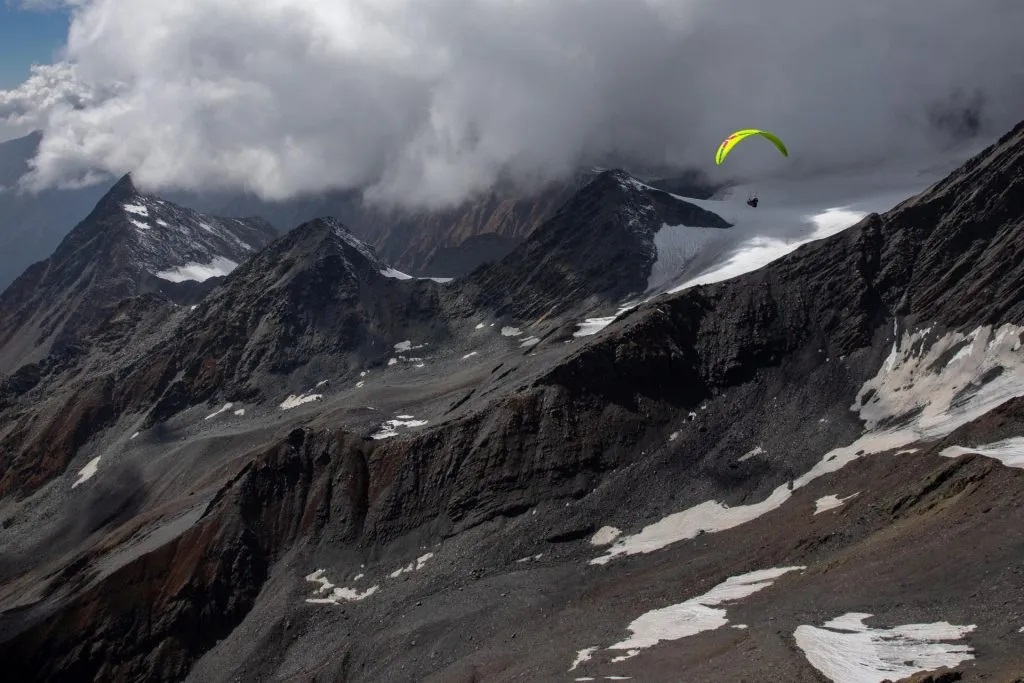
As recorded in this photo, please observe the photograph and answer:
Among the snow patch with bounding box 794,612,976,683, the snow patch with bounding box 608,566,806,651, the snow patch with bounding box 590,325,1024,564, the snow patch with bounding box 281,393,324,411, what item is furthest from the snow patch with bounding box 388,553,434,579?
the snow patch with bounding box 281,393,324,411

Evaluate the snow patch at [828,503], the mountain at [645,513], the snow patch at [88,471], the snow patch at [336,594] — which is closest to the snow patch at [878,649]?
the mountain at [645,513]

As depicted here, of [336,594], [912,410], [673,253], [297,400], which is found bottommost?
[336,594]

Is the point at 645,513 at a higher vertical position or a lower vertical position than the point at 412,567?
lower

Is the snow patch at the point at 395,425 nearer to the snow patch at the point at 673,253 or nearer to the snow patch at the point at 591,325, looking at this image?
the snow patch at the point at 591,325

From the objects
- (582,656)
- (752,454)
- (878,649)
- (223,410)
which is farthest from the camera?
(223,410)

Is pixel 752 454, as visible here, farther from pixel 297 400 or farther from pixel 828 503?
pixel 297 400

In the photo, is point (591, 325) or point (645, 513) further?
point (591, 325)

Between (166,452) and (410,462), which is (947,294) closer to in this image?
(410,462)

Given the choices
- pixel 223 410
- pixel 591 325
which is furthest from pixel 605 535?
pixel 223 410
